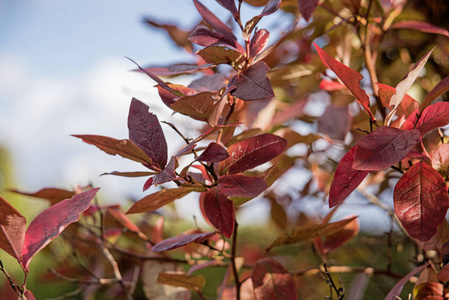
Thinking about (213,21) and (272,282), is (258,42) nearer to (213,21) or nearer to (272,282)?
(213,21)

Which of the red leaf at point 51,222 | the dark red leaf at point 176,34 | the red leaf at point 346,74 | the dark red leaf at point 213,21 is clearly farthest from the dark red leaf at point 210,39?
the dark red leaf at point 176,34

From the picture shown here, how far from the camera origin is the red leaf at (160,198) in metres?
0.50

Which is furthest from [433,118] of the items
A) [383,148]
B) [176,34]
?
[176,34]

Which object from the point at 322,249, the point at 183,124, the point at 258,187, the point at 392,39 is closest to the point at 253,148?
the point at 258,187

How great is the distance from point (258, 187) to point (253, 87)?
4.3 inches

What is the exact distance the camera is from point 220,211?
48cm

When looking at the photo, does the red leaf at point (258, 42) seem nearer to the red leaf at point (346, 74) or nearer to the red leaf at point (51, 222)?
the red leaf at point (346, 74)

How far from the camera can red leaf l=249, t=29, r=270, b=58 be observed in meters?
0.50

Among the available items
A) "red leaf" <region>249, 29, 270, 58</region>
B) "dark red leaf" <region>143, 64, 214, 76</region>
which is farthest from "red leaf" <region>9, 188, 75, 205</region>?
"red leaf" <region>249, 29, 270, 58</region>

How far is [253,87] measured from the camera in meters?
0.45

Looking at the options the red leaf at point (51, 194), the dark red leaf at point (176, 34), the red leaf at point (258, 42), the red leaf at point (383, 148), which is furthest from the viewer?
the dark red leaf at point (176, 34)

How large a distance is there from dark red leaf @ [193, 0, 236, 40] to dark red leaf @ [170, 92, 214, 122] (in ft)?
0.30

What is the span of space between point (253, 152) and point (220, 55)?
0.12 m

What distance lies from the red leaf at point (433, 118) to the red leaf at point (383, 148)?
3 centimetres
